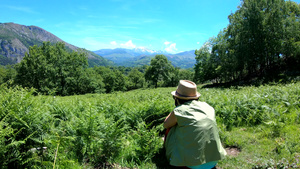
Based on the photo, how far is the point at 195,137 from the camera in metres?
2.93

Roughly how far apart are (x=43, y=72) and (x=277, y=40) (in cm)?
4756

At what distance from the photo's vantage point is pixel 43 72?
38594 millimetres

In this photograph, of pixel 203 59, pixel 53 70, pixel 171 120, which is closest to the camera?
pixel 171 120

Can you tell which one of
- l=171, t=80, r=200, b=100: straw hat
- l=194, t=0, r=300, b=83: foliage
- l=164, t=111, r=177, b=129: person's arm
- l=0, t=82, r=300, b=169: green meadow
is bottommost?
l=0, t=82, r=300, b=169: green meadow

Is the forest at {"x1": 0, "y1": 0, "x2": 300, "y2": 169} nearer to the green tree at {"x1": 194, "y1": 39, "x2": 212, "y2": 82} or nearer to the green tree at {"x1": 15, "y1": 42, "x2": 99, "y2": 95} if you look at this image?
the green tree at {"x1": 15, "y1": 42, "x2": 99, "y2": 95}

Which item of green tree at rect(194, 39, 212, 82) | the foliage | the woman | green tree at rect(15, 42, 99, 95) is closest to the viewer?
the woman

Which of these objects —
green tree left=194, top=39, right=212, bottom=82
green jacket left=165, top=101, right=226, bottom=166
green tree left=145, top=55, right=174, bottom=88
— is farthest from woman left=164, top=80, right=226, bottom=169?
green tree left=145, top=55, right=174, bottom=88

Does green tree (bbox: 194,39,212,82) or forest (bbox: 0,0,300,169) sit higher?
green tree (bbox: 194,39,212,82)

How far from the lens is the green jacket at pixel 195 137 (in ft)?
9.61

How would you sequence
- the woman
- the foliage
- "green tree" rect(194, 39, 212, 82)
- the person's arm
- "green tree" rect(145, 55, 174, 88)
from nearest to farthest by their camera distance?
1. the woman
2. the person's arm
3. the foliage
4. "green tree" rect(194, 39, 212, 82)
5. "green tree" rect(145, 55, 174, 88)

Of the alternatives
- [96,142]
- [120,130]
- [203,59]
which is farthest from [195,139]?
[203,59]

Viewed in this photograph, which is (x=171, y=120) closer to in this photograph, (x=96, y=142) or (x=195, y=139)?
(x=195, y=139)

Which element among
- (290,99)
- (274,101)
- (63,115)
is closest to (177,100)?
(63,115)

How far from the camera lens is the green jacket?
293 centimetres
